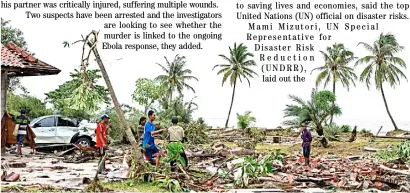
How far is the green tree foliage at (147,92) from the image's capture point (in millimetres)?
23913

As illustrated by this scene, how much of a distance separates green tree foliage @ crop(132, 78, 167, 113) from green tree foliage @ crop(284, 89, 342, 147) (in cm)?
553

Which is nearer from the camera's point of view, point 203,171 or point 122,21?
point 122,21

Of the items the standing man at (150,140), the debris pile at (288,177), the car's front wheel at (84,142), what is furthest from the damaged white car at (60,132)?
the standing man at (150,140)

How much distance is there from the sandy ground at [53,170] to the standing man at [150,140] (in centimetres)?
146

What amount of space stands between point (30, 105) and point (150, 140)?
1428 centimetres

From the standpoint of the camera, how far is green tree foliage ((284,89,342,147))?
2116 centimetres

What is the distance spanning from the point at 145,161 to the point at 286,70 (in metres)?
4.18

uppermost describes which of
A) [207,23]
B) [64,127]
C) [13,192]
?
[207,23]

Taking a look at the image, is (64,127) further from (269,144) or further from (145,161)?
(269,144)

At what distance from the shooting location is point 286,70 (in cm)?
1482

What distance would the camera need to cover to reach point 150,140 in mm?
13133

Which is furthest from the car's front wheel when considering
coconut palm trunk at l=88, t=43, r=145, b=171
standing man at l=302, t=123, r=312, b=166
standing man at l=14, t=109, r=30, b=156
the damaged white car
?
coconut palm trunk at l=88, t=43, r=145, b=171

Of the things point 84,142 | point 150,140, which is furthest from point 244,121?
point 150,140

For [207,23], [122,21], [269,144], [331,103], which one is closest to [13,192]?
[122,21]
